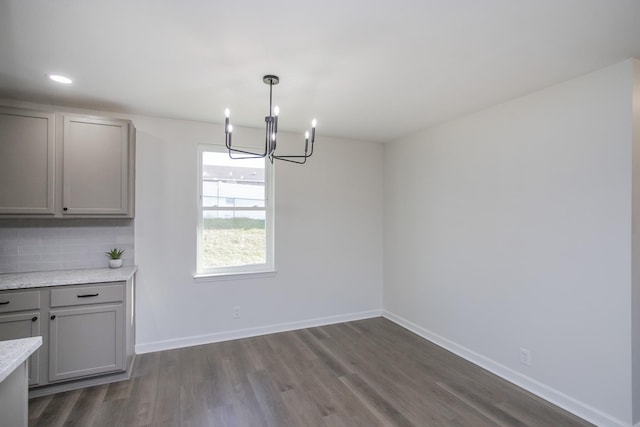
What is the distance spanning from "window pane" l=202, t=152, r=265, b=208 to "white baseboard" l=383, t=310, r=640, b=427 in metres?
2.66

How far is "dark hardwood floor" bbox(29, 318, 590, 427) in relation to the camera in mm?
2307

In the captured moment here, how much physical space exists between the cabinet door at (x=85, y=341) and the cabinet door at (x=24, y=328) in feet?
0.29

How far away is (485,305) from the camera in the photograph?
3.11 m

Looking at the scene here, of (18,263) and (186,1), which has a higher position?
(186,1)

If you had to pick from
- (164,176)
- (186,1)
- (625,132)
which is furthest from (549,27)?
(164,176)

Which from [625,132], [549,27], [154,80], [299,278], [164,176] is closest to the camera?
[549,27]

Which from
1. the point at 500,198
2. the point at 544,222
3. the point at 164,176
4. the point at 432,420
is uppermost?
the point at 164,176

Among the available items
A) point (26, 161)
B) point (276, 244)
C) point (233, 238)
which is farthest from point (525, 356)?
point (26, 161)

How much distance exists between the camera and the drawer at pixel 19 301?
2.47 m

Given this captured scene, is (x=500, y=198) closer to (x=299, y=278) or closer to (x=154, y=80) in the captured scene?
(x=299, y=278)

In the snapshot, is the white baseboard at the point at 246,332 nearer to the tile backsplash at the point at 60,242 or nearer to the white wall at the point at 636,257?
the tile backsplash at the point at 60,242

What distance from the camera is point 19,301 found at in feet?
8.20

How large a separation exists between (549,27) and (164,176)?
3509 millimetres

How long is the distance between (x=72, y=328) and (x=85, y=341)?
0.15m
